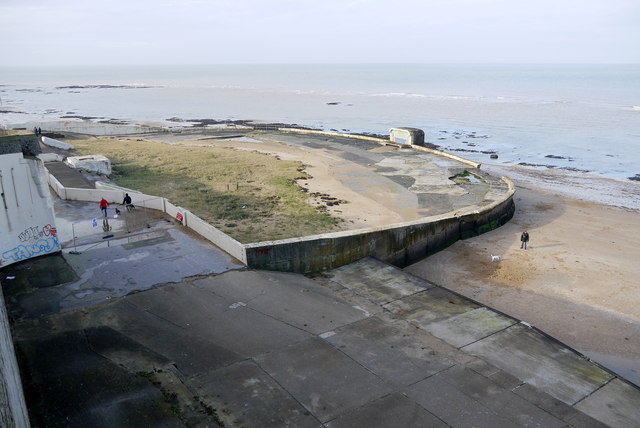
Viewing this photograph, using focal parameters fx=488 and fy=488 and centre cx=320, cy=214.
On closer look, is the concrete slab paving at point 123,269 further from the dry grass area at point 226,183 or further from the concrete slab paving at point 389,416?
the concrete slab paving at point 389,416

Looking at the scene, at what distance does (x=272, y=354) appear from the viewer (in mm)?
12273

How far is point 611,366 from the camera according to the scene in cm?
1478

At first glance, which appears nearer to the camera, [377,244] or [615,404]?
[615,404]

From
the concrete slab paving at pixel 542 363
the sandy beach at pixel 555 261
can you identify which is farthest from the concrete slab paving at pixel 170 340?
the sandy beach at pixel 555 261

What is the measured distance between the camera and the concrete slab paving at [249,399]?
10.0 metres

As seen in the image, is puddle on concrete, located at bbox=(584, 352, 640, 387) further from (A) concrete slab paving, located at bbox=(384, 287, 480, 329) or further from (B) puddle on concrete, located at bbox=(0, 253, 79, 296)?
(B) puddle on concrete, located at bbox=(0, 253, 79, 296)

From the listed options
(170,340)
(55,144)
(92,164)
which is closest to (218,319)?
(170,340)

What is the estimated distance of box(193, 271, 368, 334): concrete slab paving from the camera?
46.4ft

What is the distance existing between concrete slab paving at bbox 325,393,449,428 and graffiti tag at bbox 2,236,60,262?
1219 centimetres

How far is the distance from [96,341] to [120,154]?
31777 millimetres

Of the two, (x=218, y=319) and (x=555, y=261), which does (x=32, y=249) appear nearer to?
(x=218, y=319)

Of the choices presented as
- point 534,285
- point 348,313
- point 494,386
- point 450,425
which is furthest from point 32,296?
point 534,285

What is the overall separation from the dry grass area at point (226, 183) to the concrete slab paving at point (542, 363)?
36.5ft

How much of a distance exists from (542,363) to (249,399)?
Answer: 7630mm
